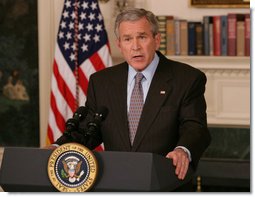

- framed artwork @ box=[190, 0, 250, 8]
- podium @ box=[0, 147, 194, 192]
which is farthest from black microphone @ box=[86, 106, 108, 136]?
framed artwork @ box=[190, 0, 250, 8]

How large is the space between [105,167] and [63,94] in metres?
3.86

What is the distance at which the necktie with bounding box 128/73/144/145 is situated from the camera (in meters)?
2.65

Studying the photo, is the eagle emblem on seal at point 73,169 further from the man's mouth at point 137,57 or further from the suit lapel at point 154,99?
the man's mouth at point 137,57

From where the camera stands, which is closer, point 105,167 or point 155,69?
point 105,167

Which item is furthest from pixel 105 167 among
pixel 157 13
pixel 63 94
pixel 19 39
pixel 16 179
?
pixel 19 39

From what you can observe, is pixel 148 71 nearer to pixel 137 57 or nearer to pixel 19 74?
pixel 137 57

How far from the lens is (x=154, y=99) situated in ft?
8.68

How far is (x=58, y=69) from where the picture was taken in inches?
227

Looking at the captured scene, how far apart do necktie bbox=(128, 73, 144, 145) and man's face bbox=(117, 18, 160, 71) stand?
122 millimetres

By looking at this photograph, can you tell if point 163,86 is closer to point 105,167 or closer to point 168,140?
point 168,140

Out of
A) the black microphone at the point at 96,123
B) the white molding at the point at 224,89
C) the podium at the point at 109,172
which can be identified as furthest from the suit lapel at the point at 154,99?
the white molding at the point at 224,89

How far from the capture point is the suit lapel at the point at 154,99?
260 centimetres

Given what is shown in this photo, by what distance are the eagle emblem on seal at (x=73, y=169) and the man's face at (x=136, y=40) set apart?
32.8 inches

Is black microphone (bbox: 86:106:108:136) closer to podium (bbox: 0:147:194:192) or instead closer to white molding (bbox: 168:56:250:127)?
podium (bbox: 0:147:194:192)
